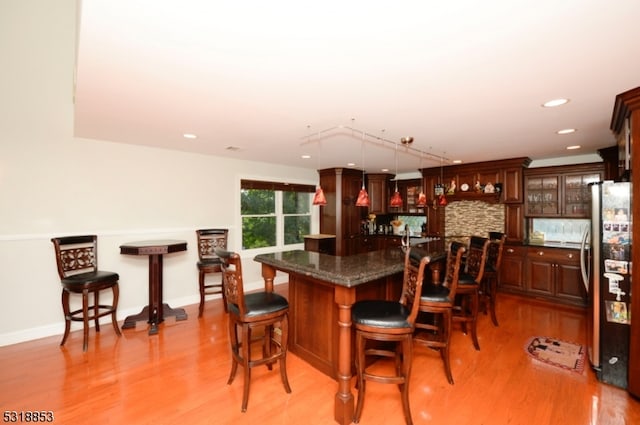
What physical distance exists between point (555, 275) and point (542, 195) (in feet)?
4.38

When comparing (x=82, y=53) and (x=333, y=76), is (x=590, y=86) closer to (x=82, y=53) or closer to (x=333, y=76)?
(x=333, y=76)

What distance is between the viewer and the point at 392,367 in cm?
258

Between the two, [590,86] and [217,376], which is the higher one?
[590,86]

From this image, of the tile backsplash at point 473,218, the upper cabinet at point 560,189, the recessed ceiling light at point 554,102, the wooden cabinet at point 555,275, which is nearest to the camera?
the recessed ceiling light at point 554,102

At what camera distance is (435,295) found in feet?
7.98

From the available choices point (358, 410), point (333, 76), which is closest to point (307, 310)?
point (358, 410)

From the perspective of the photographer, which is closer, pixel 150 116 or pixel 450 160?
pixel 150 116

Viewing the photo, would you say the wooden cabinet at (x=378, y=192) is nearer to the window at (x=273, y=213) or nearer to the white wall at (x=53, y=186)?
the window at (x=273, y=213)

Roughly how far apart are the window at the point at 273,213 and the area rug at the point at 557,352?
13.3 feet

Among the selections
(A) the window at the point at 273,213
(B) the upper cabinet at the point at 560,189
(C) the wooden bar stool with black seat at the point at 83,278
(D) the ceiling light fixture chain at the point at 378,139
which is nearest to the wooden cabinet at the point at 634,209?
(D) the ceiling light fixture chain at the point at 378,139

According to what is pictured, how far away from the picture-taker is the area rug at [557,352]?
2.61 metres

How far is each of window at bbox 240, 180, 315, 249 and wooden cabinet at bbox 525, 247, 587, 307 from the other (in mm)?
4003

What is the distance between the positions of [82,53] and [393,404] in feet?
9.97

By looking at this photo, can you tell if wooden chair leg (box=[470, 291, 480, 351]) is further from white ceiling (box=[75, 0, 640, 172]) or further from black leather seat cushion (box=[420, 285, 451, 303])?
white ceiling (box=[75, 0, 640, 172])
